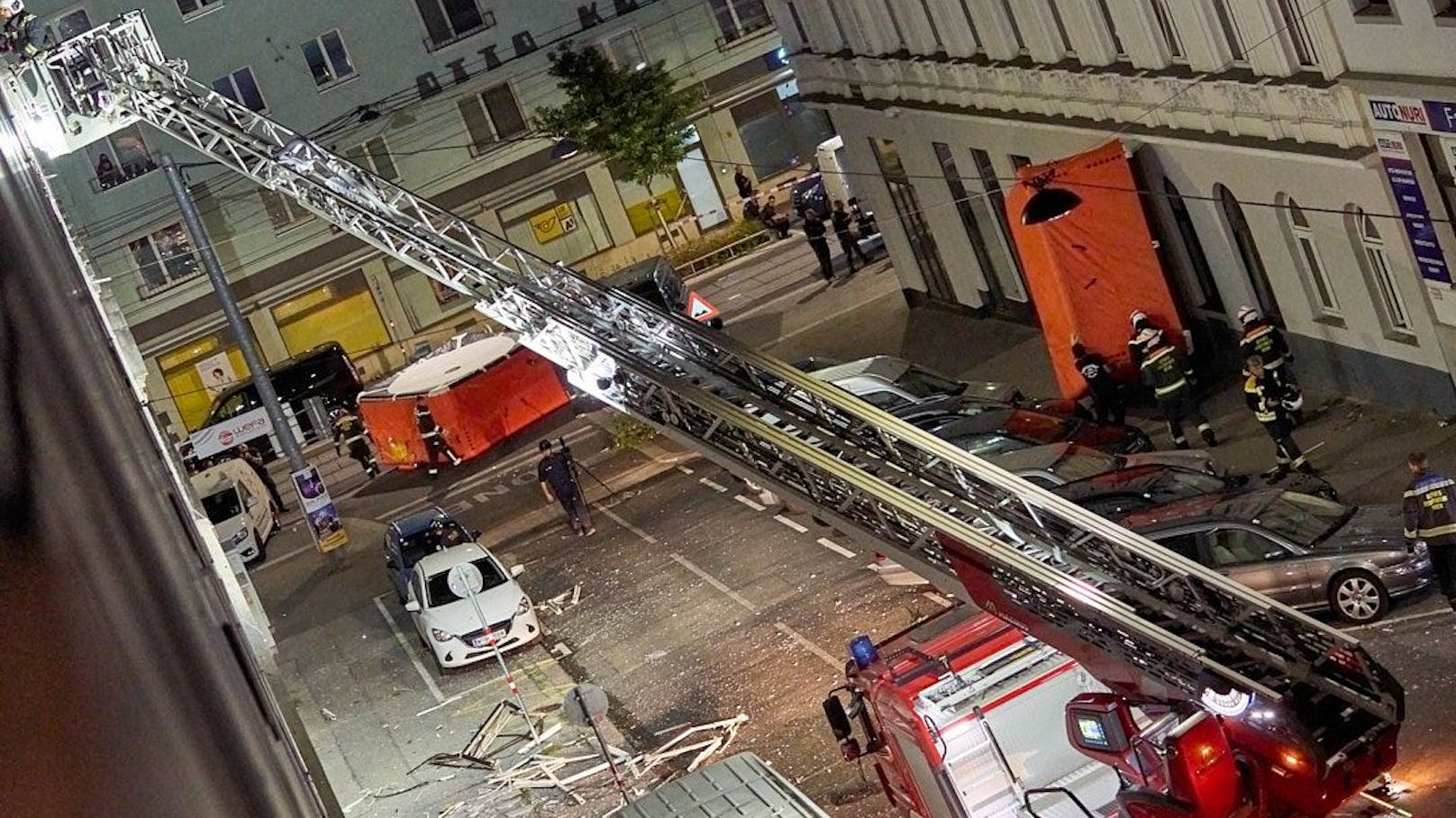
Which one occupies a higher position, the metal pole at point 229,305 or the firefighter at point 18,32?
the firefighter at point 18,32

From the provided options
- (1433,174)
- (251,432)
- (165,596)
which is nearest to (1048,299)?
(1433,174)

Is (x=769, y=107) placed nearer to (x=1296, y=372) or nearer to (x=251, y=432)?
(x=251, y=432)

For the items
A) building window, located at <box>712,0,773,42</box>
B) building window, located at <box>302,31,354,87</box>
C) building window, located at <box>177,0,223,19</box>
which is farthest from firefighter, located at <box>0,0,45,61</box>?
building window, located at <box>712,0,773,42</box>

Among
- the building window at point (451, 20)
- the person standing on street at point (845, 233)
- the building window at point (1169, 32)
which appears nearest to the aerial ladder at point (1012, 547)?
the building window at point (1169, 32)

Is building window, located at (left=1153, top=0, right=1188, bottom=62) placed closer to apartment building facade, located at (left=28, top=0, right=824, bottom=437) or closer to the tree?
the tree

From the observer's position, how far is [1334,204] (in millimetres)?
19672

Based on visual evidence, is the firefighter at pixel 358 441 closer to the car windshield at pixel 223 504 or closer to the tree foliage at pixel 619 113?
the car windshield at pixel 223 504

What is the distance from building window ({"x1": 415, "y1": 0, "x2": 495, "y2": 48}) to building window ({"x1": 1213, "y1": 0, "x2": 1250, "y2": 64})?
3286 centimetres

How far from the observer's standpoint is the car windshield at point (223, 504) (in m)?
33.1


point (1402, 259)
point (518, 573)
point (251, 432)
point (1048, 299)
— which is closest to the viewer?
point (1402, 259)

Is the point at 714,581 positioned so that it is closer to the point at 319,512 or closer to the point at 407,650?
the point at 407,650

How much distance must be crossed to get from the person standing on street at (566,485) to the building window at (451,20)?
25.9 meters

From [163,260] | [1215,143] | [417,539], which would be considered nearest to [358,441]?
[417,539]

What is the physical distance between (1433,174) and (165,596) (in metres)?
18.6
